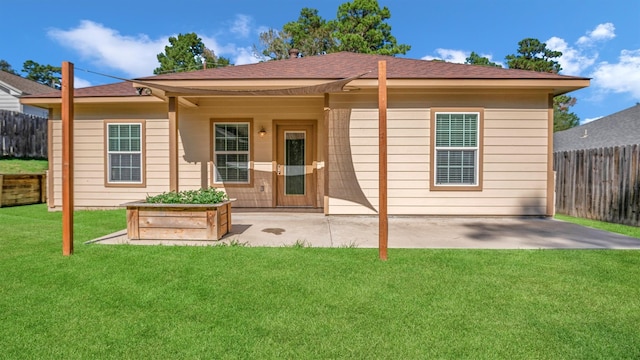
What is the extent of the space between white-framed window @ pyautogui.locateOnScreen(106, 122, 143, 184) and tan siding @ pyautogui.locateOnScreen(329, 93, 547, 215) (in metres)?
4.61

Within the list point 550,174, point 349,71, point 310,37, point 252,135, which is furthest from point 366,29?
point 550,174

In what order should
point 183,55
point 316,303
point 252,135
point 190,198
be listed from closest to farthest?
point 316,303 < point 190,198 < point 252,135 < point 183,55

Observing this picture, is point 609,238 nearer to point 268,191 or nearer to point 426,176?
point 426,176

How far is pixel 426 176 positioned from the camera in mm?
6574

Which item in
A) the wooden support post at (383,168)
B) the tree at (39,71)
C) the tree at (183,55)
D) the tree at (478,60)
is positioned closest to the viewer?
the wooden support post at (383,168)

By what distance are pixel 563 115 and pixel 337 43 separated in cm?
2158

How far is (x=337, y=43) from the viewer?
2197cm

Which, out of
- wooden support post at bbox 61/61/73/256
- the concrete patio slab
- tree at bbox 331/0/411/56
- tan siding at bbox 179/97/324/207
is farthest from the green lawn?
tree at bbox 331/0/411/56

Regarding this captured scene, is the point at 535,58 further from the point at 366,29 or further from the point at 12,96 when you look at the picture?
the point at 12,96

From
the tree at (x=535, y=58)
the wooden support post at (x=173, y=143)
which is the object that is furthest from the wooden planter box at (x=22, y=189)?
the tree at (x=535, y=58)

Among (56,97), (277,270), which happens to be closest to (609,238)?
(277,270)

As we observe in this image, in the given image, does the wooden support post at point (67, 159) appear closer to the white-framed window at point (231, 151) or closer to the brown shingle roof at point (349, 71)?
the brown shingle roof at point (349, 71)

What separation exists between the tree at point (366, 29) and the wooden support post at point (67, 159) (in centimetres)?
1813

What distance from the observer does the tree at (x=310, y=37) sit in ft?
73.0
